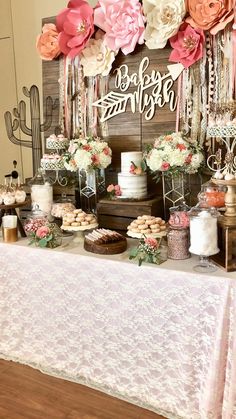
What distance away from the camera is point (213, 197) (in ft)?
5.56

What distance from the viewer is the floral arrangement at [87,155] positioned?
6.33 ft

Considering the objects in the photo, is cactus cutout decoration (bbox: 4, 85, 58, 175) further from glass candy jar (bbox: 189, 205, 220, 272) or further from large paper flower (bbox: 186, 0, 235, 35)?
glass candy jar (bbox: 189, 205, 220, 272)

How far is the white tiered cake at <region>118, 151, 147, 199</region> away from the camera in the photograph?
1925 millimetres

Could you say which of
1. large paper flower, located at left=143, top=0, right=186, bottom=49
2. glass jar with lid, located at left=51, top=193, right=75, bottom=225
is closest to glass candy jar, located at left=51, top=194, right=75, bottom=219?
glass jar with lid, located at left=51, top=193, right=75, bottom=225

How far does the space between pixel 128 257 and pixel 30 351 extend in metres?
0.69

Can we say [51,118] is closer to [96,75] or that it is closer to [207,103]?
[96,75]

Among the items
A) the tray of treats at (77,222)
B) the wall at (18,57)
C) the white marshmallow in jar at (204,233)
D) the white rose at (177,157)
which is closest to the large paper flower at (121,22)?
the white rose at (177,157)

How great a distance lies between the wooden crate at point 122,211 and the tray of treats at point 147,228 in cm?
11

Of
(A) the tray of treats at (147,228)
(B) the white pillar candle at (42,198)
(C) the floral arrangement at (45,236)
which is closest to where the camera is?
(A) the tray of treats at (147,228)

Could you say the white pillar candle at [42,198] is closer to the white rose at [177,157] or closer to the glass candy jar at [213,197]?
the white rose at [177,157]

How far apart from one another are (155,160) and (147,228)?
30 centimetres

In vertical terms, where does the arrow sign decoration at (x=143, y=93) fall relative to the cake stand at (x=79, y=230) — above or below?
above

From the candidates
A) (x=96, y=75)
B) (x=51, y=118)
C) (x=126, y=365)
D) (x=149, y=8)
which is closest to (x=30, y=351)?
(x=126, y=365)

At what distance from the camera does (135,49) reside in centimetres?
198
